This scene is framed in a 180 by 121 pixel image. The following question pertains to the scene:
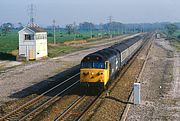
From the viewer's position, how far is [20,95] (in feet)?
80.3

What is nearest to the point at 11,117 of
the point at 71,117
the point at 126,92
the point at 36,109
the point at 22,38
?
the point at 36,109

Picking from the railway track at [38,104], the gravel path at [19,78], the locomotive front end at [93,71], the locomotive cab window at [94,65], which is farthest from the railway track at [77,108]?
the gravel path at [19,78]

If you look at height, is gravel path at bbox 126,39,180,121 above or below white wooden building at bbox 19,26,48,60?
below

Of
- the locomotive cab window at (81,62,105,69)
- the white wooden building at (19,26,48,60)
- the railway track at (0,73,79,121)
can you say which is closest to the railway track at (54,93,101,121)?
the railway track at (0,73,79,121)

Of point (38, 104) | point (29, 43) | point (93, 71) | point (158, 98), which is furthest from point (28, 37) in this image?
point (158, 98)

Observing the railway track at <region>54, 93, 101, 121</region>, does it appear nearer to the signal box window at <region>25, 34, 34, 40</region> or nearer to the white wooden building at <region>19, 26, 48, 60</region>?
the white wooden building at <region>19, 26, 48, 60</region>

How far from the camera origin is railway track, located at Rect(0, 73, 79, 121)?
18.1 metres

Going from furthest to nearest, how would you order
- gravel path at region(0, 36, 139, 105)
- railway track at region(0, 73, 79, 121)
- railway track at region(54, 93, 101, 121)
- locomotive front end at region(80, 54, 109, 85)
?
gravel path at region(0, 36, 139, 105) → locomotive front end at region(80, 54, 109, 85) → railway track at region(0, 73, 79, 121) → railway track at region(54, 93, 101, 121)

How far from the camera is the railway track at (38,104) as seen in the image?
18.1 metres

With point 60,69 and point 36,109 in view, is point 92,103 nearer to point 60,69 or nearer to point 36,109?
point 36,109

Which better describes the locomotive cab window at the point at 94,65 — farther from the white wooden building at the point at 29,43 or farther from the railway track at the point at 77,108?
the white wooden building at the point at 29,43

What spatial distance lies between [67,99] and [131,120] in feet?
19.2

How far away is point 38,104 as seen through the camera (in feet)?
69.5

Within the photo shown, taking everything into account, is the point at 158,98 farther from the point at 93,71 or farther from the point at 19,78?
the point at 19,78
